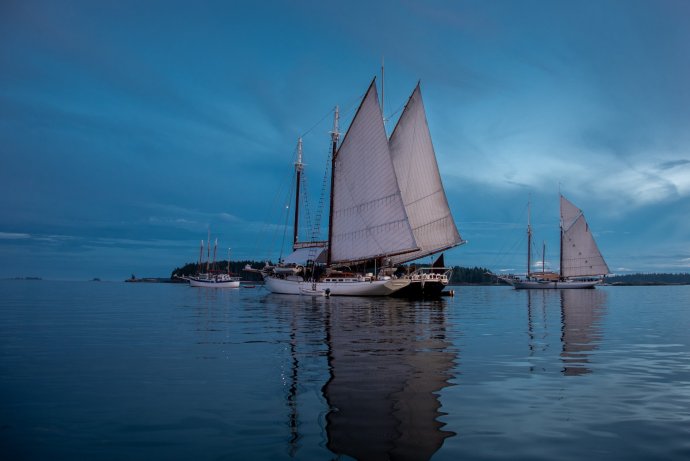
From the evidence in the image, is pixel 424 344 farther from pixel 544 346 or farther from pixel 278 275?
pixel 278 275

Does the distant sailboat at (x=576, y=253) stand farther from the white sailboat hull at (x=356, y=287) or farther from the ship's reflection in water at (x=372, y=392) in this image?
the ship's reflection in water at (x=372, y=392)

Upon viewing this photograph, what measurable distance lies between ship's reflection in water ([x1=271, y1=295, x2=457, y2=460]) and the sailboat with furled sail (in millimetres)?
42120

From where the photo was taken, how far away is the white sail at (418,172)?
7456 centimetres

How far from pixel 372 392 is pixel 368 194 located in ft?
176

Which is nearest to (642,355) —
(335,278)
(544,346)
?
(544,346)

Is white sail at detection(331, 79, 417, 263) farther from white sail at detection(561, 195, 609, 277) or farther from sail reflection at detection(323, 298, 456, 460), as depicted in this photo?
white sail at detection(561, 195, 609, 277)

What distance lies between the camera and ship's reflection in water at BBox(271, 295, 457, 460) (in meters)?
7.36

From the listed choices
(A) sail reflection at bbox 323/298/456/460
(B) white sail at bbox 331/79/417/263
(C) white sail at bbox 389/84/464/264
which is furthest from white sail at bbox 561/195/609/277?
(A) sail reflection at bbox 323/298/456/460

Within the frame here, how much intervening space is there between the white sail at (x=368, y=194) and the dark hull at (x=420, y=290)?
733 cm

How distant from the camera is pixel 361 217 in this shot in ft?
214

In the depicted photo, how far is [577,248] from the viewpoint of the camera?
436 feet

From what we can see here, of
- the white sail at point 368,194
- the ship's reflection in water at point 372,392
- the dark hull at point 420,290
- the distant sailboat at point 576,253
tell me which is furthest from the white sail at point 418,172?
the distant sailboat at point 576,253

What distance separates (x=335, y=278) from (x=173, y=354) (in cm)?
5348

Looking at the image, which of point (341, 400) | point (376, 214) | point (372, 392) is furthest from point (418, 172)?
point (341, 400)
